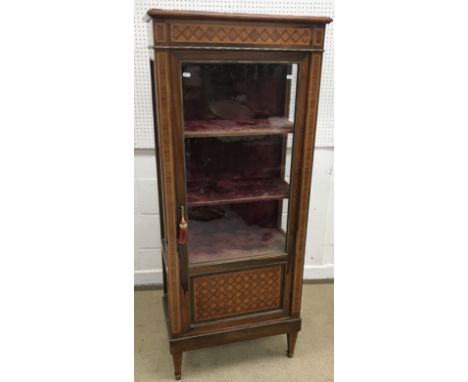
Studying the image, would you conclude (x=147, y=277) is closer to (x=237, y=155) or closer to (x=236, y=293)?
(x=236, y=293)

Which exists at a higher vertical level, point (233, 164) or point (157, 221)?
point (233, 164)

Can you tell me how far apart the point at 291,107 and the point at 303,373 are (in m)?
1.19

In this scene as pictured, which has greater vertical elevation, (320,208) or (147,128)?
(147,128)

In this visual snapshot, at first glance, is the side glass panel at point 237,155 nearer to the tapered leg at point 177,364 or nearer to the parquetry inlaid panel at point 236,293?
the parquetry inlaid panel at point 236,293

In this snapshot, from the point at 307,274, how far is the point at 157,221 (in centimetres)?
102

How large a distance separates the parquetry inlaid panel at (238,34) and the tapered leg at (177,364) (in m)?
1.27

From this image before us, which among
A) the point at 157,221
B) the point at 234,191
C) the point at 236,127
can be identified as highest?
the point at 236,127

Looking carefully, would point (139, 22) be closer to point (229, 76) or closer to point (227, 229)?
point (229, 76)

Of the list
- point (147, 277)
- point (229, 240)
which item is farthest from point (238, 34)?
point (147, 277)

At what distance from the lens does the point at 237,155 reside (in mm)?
1669

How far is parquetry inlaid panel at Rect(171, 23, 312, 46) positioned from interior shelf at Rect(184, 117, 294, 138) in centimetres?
32

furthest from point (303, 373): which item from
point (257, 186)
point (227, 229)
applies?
point (257, 186)

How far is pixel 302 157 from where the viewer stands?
144 centimetres

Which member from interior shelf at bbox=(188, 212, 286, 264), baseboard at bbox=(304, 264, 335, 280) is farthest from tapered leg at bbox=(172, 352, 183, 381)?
baseboard at bbox=(304, 264, 335, 280)
